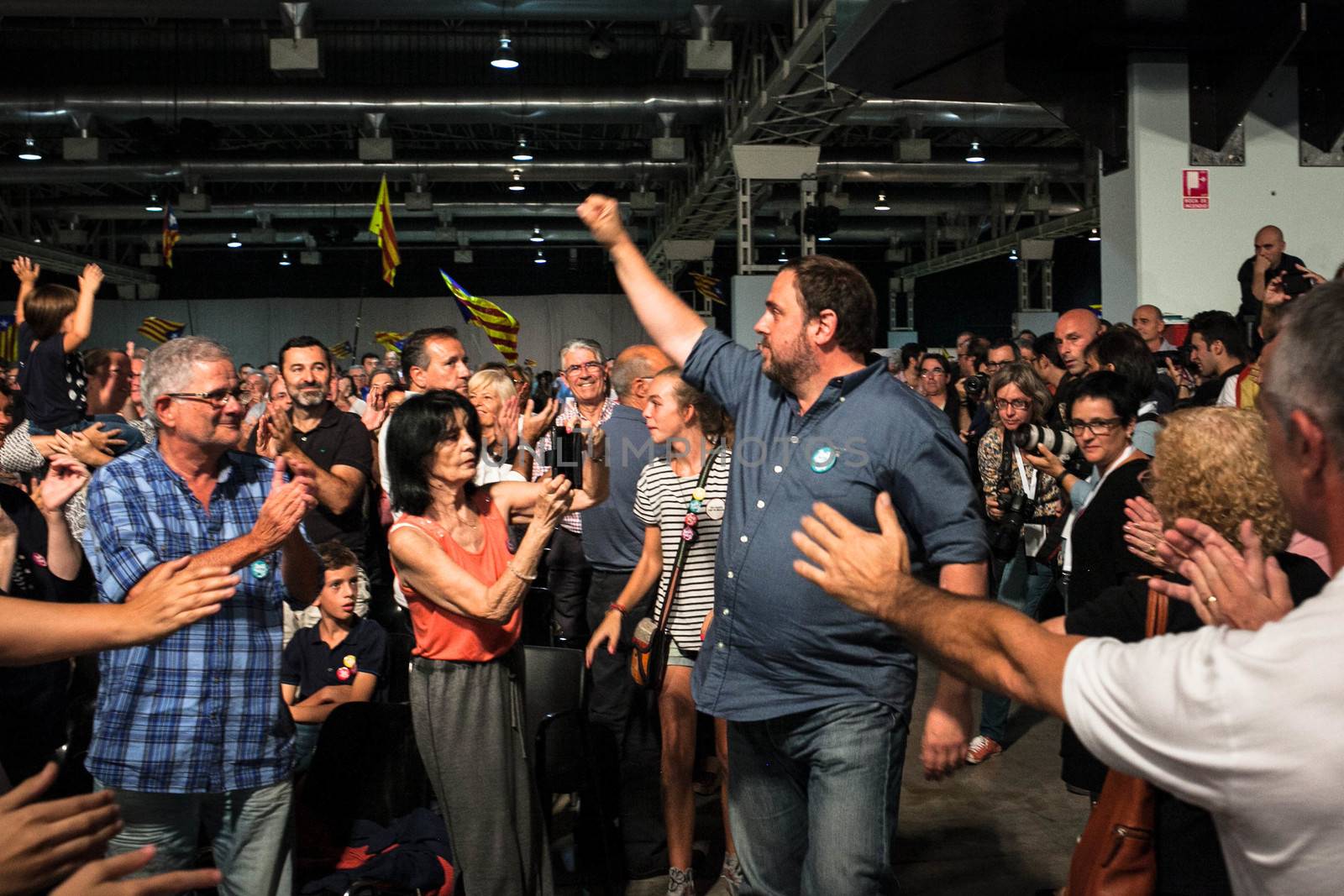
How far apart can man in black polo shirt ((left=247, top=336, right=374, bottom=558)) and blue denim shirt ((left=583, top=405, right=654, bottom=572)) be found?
0.93m

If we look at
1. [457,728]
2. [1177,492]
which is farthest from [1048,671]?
[457,728]

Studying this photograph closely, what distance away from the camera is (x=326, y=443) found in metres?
4.55

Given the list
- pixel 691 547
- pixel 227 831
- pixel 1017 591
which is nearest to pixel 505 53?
pixel 1017 591

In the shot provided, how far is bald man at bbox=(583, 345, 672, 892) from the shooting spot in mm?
3686

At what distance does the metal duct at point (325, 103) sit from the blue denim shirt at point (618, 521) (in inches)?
331

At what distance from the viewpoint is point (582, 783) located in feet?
11.3

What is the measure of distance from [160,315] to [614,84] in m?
16.5

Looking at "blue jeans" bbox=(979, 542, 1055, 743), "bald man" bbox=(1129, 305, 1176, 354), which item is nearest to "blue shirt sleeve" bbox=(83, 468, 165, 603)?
"blue jeans" bbox=(979, 542, 1055, 743)

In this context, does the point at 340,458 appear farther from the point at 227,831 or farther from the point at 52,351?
the point at 227,831

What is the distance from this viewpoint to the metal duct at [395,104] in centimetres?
1156

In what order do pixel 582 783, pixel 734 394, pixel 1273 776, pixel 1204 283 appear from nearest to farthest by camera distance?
pixel 1273 776 → pixel 734 394 → pixel 582 783 → pixel 1204 283

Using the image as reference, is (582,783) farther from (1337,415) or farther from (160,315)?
(160,315)

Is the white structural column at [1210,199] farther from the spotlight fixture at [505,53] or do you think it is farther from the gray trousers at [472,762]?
the spotlight fixture at [505,53]

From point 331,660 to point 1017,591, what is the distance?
9.45ft
